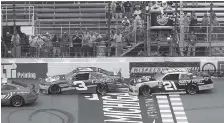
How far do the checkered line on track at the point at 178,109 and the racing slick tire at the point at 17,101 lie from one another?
5.88 metres

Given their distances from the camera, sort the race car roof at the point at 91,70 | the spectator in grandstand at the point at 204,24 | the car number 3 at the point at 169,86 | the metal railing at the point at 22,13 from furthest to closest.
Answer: the metal railing at the point at 22,13
the spectator in grandstand at the point at 204,24
the race car roof at the point at 91,70
the car number 3 at the point at 169,86

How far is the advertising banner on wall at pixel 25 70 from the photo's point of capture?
21.0m

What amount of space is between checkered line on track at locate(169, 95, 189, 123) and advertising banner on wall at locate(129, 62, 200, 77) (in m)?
3.11

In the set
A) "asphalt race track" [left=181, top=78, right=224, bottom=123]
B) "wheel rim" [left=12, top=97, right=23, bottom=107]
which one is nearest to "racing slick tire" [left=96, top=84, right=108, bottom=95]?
"asphalt race track" [left=181, top=78, right=224, bottom=123]

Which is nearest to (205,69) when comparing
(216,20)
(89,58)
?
(216,20)

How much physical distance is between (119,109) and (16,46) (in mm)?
7006

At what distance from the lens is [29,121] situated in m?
15.1

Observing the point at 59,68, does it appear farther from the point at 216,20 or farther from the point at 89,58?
the point at 216,20

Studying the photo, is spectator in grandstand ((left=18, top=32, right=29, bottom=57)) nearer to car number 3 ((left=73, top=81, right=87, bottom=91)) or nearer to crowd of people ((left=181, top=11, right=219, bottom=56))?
car number 3 ((left=73, top=81, right=87, bottom=91))

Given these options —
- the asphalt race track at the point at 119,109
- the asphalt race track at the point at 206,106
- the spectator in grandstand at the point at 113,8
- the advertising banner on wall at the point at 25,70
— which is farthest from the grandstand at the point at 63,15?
the asphalt race track at the point at 119,109

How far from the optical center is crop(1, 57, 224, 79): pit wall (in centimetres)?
2100

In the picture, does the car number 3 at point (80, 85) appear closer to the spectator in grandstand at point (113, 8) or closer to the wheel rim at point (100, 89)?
the wheel rim at point (100, 89)

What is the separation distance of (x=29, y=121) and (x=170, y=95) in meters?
6.30

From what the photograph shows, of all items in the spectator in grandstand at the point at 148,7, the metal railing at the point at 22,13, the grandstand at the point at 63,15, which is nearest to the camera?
the spectator in grandstand at the point at 148,7
